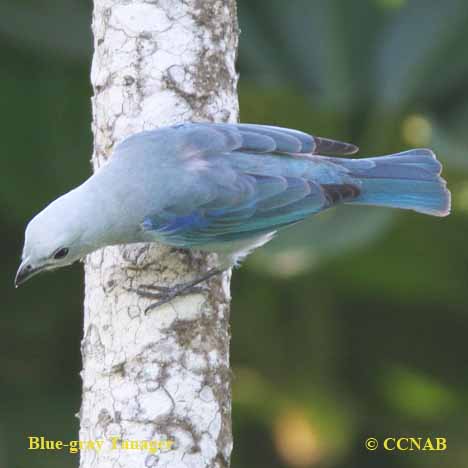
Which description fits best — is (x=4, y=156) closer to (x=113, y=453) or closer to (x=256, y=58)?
(x=256, y=58)

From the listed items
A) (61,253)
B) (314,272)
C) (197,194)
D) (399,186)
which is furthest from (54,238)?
(314,272)

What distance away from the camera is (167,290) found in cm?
422

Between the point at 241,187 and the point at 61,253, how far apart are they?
30.9 inches

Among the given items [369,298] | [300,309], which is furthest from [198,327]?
[369,298]

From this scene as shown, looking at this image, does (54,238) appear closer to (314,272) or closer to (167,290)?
(167,290)

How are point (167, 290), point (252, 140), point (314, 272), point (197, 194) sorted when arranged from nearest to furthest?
point (167, 290), point (197, 194), point (252, 140), point (314, 272)

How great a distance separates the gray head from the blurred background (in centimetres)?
206

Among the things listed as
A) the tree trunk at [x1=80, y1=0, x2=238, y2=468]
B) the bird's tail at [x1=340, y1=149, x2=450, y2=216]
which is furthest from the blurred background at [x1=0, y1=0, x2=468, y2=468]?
the tree trunk at [x1=80, y1=0, x2=238, y2=468]

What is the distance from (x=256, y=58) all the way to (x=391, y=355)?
85.6 inches

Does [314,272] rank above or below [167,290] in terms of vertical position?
above

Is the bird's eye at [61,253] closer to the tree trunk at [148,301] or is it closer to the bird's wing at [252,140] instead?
the tree trunk at [148,301]

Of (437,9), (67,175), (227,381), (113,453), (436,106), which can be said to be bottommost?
(113,453)

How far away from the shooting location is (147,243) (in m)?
4.61

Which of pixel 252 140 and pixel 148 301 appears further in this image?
pixel 252 140
